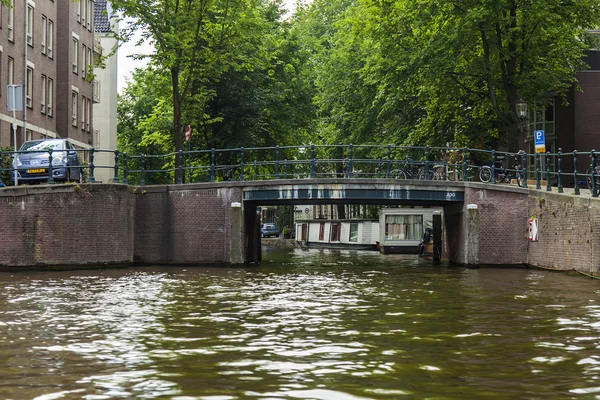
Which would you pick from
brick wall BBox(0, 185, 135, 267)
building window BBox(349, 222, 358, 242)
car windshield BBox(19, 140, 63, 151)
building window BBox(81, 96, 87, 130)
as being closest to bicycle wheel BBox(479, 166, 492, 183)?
brick wall BBox(0, 185, 135, 267)

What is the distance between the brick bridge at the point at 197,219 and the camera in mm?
24188

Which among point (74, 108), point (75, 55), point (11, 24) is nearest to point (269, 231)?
point (74, 108)

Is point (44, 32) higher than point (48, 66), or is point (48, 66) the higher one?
point (44, 32)

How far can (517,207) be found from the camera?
26.7 m

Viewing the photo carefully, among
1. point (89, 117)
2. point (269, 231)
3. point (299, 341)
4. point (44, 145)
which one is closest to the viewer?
point (299, 341)

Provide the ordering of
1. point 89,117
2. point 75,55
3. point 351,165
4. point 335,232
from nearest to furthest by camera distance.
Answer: point 351,165 → point 75,55 → point 89,117 → point 335,232

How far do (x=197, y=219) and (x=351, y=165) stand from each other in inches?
185

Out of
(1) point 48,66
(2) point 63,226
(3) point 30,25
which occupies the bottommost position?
(2) point 63,226

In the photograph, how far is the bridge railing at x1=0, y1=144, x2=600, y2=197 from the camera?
2559 centimetres

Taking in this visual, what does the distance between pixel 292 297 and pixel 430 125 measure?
2067 cm

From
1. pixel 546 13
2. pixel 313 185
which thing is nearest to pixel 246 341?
pixel 313 185

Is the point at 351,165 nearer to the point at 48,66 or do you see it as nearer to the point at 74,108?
the point at 48,66

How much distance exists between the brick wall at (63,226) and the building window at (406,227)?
71.4 feet

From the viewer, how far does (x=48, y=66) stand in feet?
139
